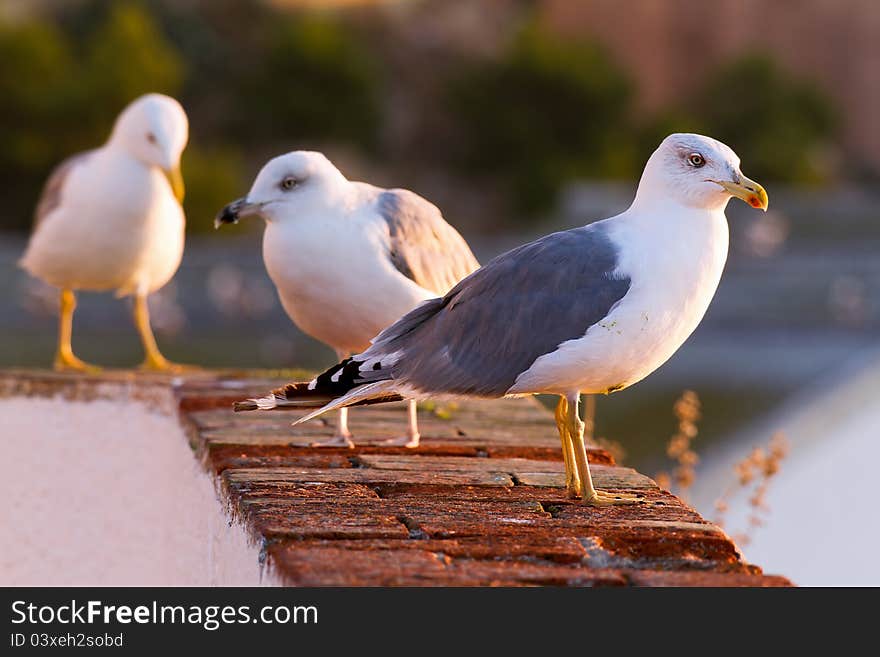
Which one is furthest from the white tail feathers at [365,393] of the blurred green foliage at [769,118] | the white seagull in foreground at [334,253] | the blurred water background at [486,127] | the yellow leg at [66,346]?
the blurred green foliage at [769,118]

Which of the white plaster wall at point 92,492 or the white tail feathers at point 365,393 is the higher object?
the white plaster wall at point 92,492

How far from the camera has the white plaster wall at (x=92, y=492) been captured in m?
3.79

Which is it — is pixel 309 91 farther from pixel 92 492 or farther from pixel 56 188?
pixel 92 492

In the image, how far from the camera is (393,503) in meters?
2.93

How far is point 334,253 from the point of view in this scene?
11.8ft

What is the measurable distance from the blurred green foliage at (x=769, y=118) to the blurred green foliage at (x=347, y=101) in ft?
0.11

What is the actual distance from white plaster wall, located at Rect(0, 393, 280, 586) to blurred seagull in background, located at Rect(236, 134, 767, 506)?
76 cm

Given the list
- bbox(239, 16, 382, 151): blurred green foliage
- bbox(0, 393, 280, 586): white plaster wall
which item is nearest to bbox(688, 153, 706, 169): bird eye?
bbox(0, 393, 280, 586): white plaster wall

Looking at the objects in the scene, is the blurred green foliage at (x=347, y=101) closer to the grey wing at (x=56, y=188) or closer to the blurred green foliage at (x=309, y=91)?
the blurred green foliage at (x=309, y=91)

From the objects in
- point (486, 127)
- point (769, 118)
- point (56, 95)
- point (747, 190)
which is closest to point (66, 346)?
point (747, 190)

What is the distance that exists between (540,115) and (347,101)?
10.1ft

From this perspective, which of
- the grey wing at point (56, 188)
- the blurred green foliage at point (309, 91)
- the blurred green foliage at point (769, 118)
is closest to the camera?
the grey wing at point (56, 188)

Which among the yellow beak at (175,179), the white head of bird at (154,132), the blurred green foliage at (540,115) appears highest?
the blurred green foliage at (540,115)
